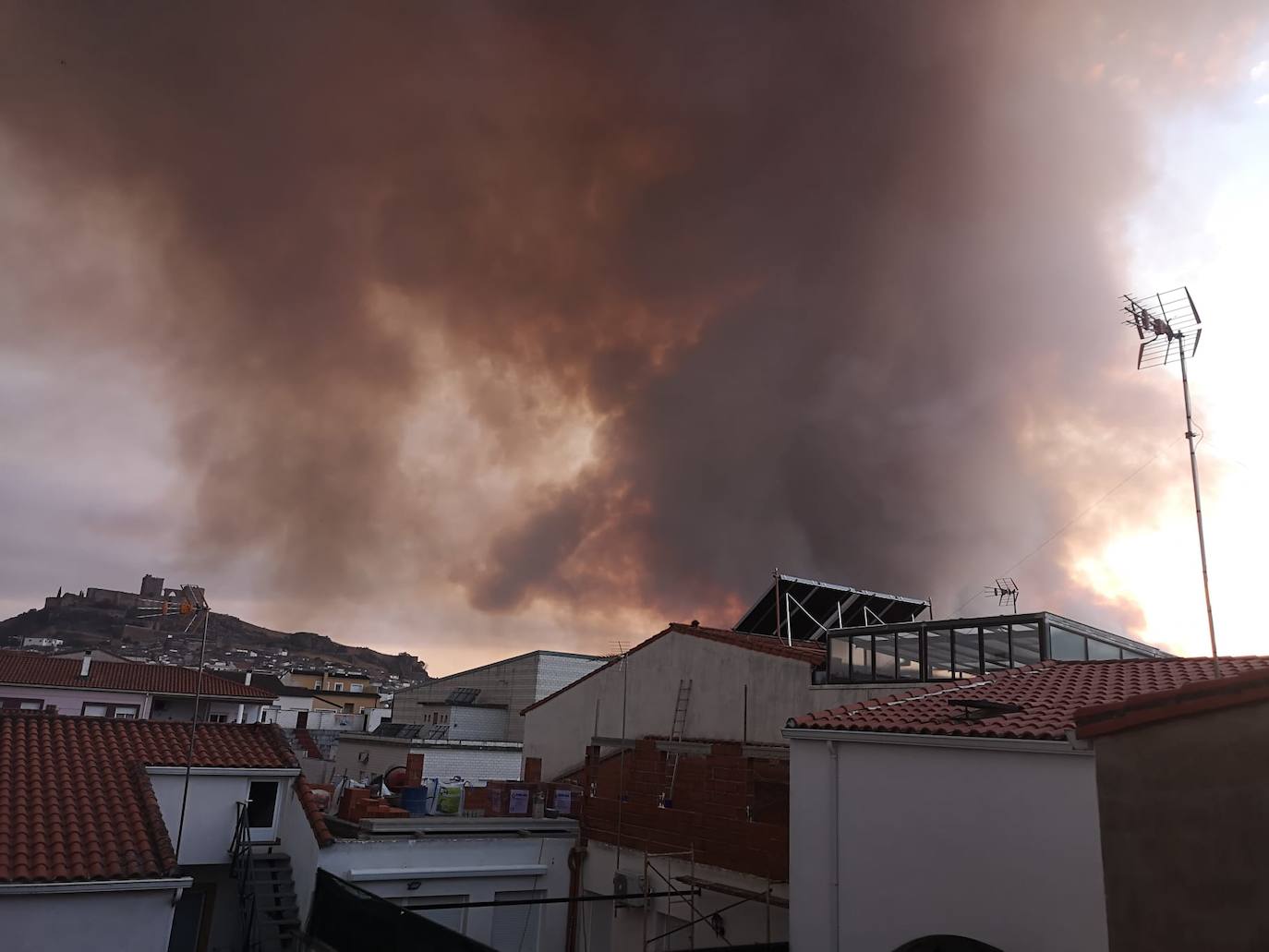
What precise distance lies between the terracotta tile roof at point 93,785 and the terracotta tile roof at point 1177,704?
18.1m

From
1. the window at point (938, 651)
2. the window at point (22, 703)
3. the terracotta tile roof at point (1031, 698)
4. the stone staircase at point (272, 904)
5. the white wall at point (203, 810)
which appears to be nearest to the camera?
the terracotta tile roof at point (1031, 698)

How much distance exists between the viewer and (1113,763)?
7902 millimetres

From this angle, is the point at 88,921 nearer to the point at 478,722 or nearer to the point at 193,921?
the point at 193,921

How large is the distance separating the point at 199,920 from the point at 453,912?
627 cm

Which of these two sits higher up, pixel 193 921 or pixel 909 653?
pixel 909 653

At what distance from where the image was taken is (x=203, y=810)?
2186 centimetres

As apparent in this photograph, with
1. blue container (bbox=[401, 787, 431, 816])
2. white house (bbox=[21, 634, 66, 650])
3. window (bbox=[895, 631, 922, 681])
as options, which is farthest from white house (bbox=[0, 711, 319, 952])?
white house (bbox=[21, 634, 66, 650])

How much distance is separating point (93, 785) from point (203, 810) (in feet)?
8.92

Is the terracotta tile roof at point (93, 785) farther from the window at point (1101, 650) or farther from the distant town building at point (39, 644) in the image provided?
the distant town building at point (39, 644)

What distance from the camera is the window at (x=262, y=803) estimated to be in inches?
886

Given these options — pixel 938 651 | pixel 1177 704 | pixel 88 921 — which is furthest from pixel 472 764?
pixel 1177 704

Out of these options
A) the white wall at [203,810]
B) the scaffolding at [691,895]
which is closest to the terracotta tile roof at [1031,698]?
the scaffolding at [691,895]

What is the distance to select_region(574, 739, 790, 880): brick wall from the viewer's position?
1905 centimetres

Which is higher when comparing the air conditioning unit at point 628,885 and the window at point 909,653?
the window at point 909,653
